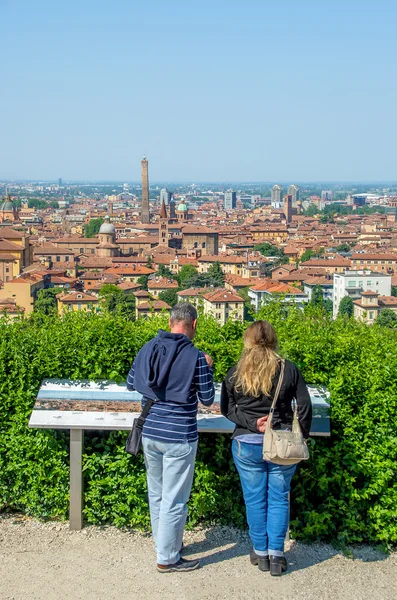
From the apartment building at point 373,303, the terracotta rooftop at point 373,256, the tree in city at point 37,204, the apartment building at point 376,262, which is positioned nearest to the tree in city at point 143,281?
the apartment building at point 373,303

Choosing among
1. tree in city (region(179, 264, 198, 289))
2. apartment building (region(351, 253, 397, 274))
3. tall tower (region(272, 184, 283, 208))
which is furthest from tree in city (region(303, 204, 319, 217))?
tree in city (region(179, 264, 198, 289))

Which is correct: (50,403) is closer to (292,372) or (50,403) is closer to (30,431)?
(30,431)

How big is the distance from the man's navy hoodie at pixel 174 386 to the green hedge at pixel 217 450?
440 millimetres

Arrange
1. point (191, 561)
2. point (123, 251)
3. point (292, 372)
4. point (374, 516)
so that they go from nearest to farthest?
point (292, 372) → point (191, 561) → point (374, 516) → point (123, 251)

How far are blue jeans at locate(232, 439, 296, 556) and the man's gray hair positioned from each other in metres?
0.46

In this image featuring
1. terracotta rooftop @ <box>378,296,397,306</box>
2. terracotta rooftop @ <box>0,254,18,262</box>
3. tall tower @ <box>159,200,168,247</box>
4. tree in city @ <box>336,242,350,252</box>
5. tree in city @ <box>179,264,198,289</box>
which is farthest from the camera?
tall tower @ <box>159,200,168,247</box>

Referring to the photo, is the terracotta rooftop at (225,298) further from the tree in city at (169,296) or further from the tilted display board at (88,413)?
the tilted display board at (88,413)

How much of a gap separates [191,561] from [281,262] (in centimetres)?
6146

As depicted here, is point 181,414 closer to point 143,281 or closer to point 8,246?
point 143,281

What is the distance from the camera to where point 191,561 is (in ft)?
9.39

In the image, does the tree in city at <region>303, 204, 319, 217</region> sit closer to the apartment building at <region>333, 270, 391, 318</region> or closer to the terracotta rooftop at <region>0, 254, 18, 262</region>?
the apartment building at <region>333, 270, 391, 318</region>

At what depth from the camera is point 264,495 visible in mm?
2818

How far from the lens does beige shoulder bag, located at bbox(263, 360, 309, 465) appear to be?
2.67 meters

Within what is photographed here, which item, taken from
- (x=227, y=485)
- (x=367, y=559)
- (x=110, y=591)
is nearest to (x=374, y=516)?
(x=367, y=559)
